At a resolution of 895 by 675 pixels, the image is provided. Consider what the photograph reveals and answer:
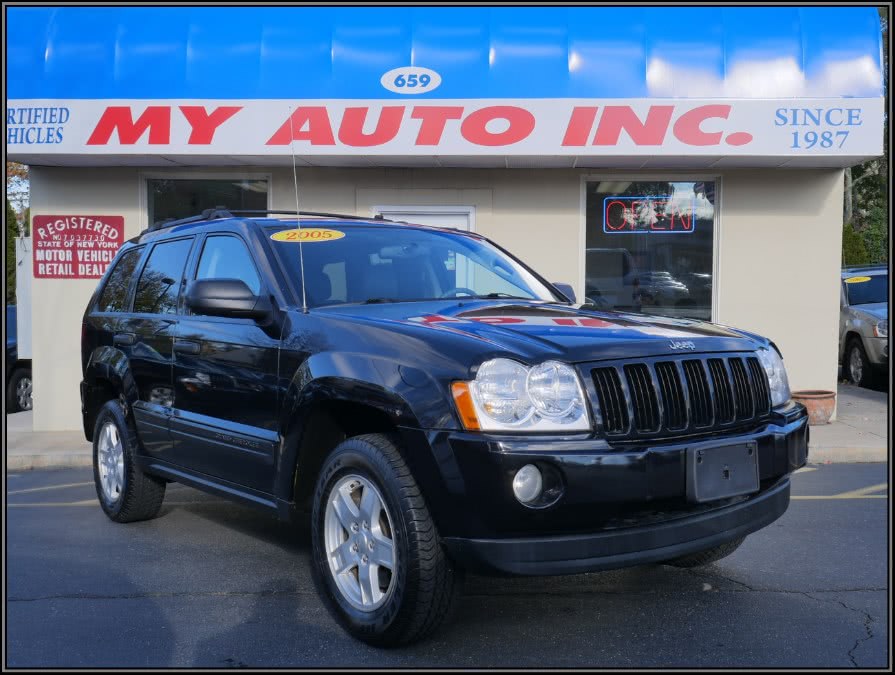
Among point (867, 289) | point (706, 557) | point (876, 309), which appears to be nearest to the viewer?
point (706, 557)

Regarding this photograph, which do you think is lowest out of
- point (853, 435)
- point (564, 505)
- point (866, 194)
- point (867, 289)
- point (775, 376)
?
point (853, 435)

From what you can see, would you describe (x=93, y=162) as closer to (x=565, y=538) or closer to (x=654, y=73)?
(x=654, y=73)

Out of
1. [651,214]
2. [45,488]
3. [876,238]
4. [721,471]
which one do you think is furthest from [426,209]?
[876,238]

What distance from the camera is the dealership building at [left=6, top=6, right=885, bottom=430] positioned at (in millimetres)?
9453

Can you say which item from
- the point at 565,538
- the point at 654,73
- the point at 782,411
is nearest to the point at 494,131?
the point at 654,73

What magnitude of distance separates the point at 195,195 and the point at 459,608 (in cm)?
795

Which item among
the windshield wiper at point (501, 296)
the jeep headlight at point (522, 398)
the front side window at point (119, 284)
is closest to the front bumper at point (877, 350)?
the windshield wiper at point (501, 296)

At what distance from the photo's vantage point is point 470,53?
9.70 m

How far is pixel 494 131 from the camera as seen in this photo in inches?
374

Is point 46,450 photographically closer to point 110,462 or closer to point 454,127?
point 110,462

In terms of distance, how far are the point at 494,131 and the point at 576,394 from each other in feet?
21.6

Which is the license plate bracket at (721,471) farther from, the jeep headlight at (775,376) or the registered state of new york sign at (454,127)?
the registered state of new york sign at (454,127)

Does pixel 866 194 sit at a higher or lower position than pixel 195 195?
higher

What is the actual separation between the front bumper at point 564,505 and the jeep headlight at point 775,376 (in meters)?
0.93
